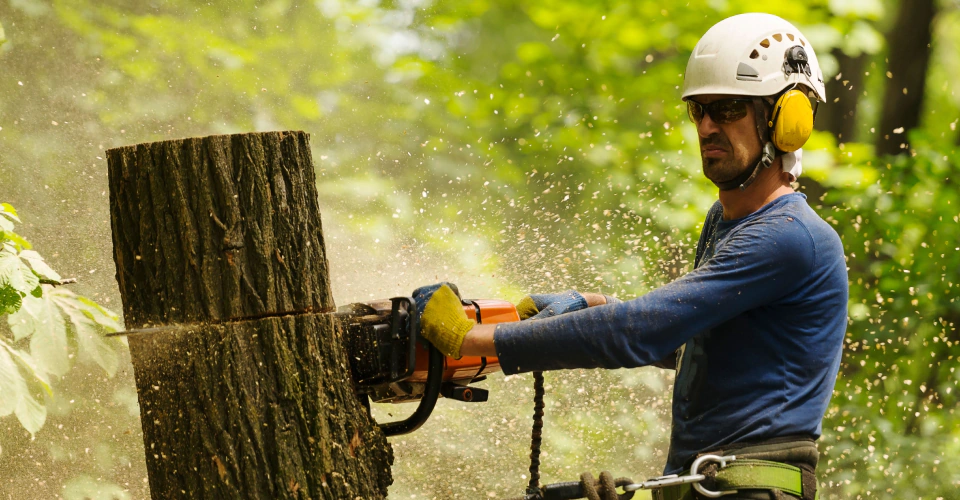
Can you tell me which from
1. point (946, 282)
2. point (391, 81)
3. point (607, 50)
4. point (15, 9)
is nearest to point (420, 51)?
point (391, 81)

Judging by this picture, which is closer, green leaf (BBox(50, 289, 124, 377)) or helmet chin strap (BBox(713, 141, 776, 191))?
helmet chin strap (BBox(713, 141, 776, 191))

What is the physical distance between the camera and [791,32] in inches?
85.7

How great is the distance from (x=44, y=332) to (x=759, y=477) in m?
2.69

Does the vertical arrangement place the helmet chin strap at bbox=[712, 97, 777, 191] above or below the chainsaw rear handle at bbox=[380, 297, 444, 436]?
above

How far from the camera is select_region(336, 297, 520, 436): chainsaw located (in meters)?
1.91

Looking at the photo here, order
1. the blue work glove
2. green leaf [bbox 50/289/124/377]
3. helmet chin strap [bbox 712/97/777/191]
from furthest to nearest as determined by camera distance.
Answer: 1. green leaf [bbox 50/289/124/377]
2. the blue work glove
3. helmet chin strap [bbox 712/97/777/191]

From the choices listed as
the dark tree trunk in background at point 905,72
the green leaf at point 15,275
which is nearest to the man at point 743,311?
the green leaf at point 15,275

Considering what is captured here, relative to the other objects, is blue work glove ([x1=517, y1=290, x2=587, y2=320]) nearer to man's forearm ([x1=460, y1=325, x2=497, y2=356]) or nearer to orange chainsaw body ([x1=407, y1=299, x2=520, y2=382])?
orange chainsaw body ([x1=407, y1=299, x2=520, y2=382])

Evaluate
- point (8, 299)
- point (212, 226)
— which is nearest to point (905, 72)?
point (212, 226)

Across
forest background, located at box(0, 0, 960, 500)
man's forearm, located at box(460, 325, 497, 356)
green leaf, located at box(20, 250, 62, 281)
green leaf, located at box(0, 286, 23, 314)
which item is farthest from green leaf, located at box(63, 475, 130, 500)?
man's forearm, located at box(460, 325, 497, 356)

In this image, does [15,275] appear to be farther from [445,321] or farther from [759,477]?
[759,477]

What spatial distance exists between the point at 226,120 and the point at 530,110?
111 inches

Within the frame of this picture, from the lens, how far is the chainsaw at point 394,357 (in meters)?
1.91

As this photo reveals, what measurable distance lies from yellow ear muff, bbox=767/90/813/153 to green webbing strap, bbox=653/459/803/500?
2.82 feet
